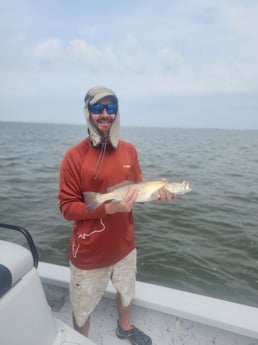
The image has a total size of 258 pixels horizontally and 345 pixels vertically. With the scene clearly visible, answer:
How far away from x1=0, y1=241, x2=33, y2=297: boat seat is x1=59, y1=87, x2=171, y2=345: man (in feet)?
2.23

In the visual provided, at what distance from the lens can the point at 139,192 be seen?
A: 3236 millimetres

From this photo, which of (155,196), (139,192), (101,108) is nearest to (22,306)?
(139,192)

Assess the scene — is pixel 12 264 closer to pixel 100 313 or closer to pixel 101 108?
pixel 101 108

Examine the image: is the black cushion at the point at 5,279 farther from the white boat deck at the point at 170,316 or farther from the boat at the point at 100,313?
the white boat deck at the point at 170,316

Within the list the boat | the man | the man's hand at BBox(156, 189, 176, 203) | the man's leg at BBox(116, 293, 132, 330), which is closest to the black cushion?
the boat

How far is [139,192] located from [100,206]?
420 millimetres

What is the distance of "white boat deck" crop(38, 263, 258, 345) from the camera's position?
138 inches

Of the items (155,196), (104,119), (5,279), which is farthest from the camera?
(155,196)

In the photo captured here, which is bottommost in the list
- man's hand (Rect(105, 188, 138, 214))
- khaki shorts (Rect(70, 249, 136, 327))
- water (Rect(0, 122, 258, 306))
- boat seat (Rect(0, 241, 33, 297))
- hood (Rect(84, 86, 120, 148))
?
water (Rect(0, 122, 258, 306))

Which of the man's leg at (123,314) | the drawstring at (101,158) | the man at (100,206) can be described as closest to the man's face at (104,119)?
the man at (100,206)

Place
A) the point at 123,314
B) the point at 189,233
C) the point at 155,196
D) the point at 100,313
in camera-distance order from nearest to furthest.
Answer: the point at 155,196, the point at 123,314, the point at 100,313, the point at 189,233

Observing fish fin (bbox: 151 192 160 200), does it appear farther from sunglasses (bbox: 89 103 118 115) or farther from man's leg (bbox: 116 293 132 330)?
man's leg (bbox: 116 293 132 330)

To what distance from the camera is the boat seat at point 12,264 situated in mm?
2315

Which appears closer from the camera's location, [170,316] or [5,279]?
[5,279]
